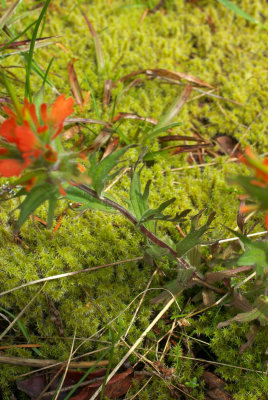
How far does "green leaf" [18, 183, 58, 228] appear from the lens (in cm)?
109

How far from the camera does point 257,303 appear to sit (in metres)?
1.47

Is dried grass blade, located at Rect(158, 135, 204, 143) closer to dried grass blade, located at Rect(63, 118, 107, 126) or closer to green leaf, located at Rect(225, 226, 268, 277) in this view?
dried grass blade, located at Rect(63, 118, 107, 126)

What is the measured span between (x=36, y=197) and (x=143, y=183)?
38.2 inches

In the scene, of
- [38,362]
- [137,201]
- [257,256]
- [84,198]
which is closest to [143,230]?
[137,201]

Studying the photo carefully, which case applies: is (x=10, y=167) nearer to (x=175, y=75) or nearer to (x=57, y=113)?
(x=57, y=113)

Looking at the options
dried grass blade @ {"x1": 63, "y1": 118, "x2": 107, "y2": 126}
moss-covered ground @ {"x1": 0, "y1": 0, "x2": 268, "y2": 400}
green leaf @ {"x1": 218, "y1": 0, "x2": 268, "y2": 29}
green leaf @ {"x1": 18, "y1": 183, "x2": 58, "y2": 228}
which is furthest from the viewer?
green leaf @ {"x1": 218, "y1": 0, "x2": 268, "y2": 29}

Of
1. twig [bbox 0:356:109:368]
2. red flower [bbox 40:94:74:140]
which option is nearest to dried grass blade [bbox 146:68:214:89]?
red flower [bbox 40:94:74:140]

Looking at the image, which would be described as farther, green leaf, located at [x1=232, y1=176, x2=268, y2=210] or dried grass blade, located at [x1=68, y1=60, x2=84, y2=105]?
dried grass blade, located at [x1=68, y1=60, x2=84, y2=105]

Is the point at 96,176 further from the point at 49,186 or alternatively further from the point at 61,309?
the point at 61,309

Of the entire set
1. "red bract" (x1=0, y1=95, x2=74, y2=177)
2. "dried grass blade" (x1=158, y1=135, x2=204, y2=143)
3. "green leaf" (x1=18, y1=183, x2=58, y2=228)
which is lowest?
"dried grass blade" (x1=158, y1=135, x2=204, y2=143)

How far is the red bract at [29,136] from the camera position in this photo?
3.20 feet

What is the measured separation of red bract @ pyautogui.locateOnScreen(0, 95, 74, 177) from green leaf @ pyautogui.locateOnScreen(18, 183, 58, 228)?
0.29 feet

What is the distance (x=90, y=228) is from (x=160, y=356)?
0.66 meters

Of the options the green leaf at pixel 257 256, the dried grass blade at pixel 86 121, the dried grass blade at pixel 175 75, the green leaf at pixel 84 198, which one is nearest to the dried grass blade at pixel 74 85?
the dried grass blade at pixel 86 121
